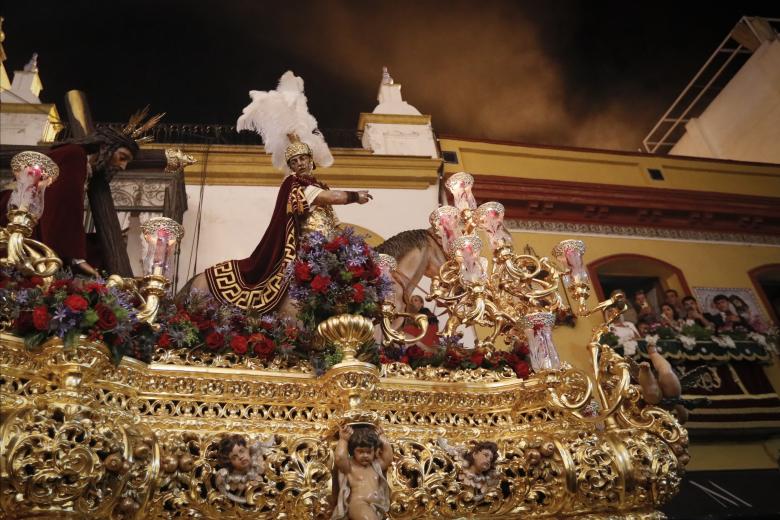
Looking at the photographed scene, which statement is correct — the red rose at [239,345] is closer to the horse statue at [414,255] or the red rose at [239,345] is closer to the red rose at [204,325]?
the red rose at [204,325]

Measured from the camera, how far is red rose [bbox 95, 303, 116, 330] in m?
2.71

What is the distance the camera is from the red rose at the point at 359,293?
3.34m

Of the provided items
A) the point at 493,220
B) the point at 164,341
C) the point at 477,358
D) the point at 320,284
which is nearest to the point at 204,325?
the point at 164,341

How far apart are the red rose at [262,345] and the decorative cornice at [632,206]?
21.1 ft

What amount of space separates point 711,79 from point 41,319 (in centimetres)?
1425

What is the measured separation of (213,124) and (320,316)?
718 centimetres

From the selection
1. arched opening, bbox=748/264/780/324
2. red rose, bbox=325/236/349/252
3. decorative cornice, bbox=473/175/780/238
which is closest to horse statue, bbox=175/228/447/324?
red rose, bbox=325/236/349/252

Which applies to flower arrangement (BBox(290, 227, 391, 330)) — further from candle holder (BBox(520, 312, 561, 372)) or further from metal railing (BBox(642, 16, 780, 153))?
metal railing (BBox(642, 16, 780, 153))

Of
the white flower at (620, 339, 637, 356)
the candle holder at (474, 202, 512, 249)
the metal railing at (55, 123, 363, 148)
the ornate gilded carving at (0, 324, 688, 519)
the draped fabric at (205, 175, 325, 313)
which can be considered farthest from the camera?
the metal railing at (55, 123, 363, 148)

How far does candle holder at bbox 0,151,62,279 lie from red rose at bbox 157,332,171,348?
65 cm

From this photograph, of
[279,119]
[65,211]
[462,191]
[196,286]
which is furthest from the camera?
[279,119]

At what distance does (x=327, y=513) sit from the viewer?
2756 mm

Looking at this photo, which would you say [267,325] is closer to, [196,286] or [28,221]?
[196,286]

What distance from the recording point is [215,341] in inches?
133
